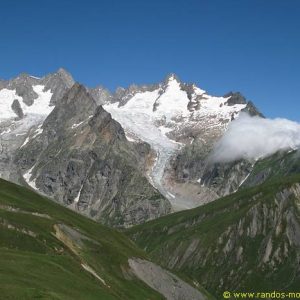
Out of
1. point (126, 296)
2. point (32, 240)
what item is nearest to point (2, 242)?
point (32, 240)

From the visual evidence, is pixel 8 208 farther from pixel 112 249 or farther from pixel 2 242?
pixel 2 242

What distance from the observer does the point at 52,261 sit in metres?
105

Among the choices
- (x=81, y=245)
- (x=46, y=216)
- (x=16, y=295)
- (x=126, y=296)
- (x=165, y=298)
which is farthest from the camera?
(x=46, y=216)

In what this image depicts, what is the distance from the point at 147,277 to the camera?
152m

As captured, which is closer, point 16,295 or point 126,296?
point 16,295

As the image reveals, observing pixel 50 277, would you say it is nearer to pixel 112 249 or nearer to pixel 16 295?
pixel 16 295

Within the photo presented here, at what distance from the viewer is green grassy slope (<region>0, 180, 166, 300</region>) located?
81812mm

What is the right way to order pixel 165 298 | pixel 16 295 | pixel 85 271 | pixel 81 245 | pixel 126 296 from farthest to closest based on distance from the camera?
pixel 81 245, pixel 165 298, pixel 126 296, pixel 85 271, pixel 16 295

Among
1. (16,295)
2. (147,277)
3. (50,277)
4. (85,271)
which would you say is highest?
(147,277)

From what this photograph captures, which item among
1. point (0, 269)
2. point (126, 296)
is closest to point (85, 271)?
point (126, 296)

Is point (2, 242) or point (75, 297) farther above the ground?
point (2, 242)

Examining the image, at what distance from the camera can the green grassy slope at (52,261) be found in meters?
81.8

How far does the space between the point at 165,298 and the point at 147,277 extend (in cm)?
1145

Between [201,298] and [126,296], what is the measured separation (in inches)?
2116
